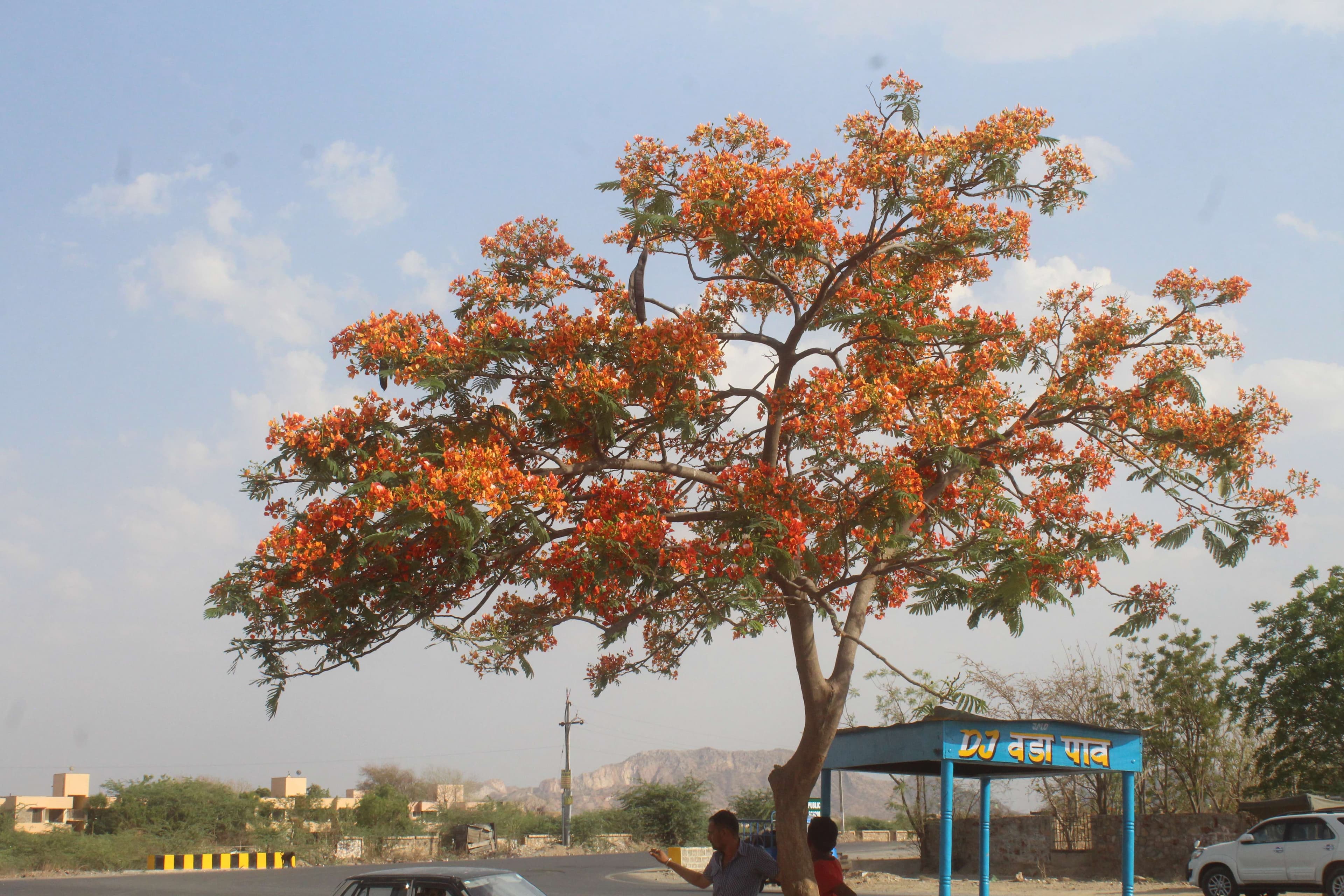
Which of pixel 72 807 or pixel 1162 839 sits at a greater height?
pixel 1162 839

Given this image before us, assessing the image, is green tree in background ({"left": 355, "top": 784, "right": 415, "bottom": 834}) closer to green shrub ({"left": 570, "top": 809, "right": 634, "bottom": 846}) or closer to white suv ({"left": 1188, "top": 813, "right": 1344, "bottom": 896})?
green shrub ({"left": 570, "top": 809, "right": 634, "bottom": 846})

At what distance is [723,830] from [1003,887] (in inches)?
723

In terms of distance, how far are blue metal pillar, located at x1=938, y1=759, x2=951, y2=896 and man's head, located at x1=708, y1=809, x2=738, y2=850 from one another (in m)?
4.61

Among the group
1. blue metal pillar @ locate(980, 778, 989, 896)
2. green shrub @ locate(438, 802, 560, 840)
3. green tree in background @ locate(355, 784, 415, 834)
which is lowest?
green shrub @ locate(438, 802, 560, 840)

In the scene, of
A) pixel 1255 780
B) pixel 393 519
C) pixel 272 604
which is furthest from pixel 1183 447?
pixel 1255 780

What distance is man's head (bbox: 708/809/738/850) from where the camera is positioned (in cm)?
619

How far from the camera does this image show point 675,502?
1105 cm

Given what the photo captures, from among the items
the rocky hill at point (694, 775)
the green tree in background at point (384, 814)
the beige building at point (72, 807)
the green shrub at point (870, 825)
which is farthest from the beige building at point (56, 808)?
the rocky hill at point (694, 775)

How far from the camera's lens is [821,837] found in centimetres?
667

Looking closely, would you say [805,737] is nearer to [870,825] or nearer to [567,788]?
[567,788]

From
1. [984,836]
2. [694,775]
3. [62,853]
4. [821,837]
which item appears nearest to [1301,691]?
[984,836]

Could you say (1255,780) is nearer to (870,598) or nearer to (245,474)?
(870,598)

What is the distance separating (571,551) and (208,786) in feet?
147

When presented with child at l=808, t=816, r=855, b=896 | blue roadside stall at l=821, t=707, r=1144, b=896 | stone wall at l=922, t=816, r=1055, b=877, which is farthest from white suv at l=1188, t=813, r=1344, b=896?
child at l=808, t=816, r=855, b=896
